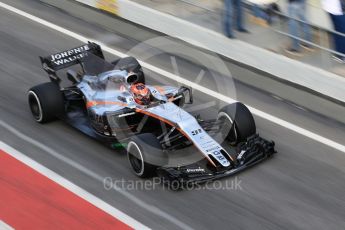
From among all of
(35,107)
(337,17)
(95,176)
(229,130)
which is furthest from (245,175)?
(337,17)

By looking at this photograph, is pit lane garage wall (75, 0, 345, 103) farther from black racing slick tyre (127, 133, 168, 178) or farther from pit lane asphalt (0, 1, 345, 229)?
black racing slick tyre (127, 133, 168, 178)

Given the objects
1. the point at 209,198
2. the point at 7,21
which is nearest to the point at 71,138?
the point at 209,198

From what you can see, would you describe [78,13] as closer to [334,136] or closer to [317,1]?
[317,1]

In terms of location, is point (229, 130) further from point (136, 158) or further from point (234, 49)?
point (234, 49)

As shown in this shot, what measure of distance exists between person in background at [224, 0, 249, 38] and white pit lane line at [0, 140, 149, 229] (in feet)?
17.6

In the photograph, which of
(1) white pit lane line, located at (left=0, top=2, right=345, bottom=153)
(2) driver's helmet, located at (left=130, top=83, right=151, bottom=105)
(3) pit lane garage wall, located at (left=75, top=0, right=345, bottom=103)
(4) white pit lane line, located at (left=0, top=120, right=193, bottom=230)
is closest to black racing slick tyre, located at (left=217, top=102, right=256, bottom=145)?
(2) driver's helmet, located at (left=130, top=83, right=151, bottom=105)

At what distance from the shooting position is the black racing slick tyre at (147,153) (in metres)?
9.63

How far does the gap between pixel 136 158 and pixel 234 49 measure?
4926 mm

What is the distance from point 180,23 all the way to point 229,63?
161 centimetres

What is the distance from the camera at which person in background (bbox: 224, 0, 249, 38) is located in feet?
45.4

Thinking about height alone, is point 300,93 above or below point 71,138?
above

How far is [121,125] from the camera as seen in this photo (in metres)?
10.4

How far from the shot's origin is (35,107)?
453 inches

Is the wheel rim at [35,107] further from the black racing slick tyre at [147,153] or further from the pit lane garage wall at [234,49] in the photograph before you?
the pit lane garage wall at [234,49]
